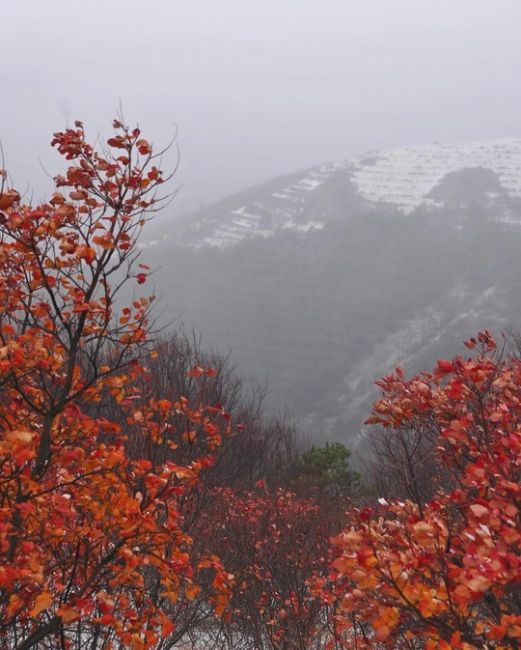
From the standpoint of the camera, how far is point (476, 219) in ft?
405

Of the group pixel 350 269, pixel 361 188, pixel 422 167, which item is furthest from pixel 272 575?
pixel 422 167

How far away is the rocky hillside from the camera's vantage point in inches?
3228

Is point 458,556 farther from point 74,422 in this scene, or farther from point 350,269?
point 350,269

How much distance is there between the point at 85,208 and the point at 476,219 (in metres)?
131

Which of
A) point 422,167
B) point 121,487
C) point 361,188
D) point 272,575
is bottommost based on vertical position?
point 361,188

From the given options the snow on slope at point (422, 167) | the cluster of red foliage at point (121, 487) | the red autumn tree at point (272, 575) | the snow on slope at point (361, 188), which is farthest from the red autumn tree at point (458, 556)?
the snow on slope at point (422, 167)

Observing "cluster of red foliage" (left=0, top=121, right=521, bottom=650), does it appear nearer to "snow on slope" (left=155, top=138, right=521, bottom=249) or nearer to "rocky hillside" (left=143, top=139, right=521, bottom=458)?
"rocky hillside" (left=143, top=139, right=521, bottom=458)

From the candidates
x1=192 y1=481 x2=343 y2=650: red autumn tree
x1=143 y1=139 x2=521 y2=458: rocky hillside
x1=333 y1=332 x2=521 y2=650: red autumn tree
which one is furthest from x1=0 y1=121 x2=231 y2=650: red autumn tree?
x1=143 y1=139 x2=521 y2=458: rocky hillside

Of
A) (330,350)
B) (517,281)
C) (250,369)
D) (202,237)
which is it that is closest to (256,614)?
(250,369)

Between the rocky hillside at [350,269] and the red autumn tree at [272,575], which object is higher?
the red autumn tree at [272,575]

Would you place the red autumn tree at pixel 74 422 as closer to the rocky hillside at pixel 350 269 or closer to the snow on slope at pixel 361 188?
the rocky hillside at pixel 350 269

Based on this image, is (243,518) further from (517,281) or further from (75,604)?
(517,281)

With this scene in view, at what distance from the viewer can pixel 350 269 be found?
11506cm

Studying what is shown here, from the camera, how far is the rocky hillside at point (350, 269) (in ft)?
269
